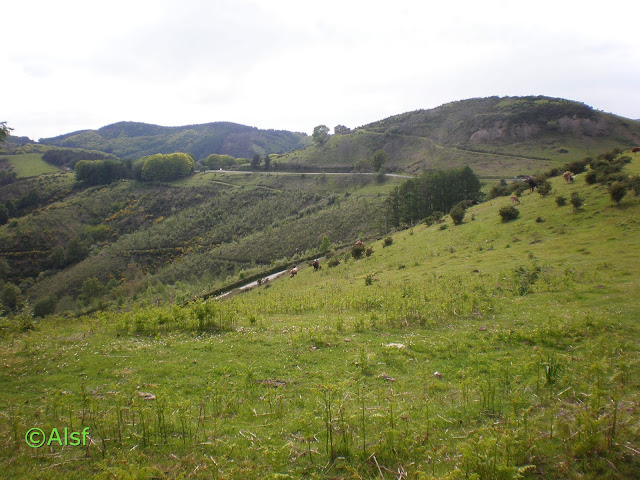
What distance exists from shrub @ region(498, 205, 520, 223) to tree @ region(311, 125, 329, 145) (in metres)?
103

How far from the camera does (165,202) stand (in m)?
99.2

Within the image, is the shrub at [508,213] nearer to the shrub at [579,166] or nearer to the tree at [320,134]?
the shrub at [579,166]

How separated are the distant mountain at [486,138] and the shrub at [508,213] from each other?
54602mm

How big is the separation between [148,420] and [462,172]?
58008 mm

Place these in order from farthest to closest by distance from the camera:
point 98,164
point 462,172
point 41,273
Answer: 1. point 98,164
2. point 41,273
3. point 462,172

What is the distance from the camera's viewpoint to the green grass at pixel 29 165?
402 feet

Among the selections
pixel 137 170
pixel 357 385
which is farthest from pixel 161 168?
pixel 357 385

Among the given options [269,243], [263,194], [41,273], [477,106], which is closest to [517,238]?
[269,243]

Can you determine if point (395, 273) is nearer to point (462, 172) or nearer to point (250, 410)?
point (250, 410)

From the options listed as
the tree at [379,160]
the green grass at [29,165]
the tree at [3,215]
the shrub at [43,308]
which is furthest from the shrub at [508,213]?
the green grass at [29,165]

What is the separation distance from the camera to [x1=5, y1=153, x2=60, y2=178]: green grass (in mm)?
122613

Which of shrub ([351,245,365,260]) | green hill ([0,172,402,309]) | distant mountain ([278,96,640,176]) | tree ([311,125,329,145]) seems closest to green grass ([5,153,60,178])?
green hill ([0,172,402,309])

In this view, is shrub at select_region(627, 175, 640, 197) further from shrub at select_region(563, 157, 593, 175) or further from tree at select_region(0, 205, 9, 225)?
tree at select_region(0, 205, 9, 225)

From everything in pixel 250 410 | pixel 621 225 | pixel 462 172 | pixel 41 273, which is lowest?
pixel 41 273
